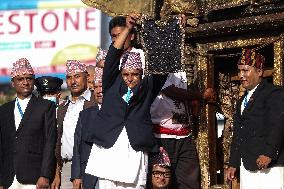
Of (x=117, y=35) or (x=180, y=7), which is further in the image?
(x=180, y=7)

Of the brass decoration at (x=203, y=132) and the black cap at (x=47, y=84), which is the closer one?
the brass decoration at (x=203, y=132)

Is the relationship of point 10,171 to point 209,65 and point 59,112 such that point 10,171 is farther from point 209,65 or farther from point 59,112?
point 209,65

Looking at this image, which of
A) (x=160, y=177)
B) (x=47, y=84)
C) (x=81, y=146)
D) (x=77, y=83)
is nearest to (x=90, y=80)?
(x=77, y=83)


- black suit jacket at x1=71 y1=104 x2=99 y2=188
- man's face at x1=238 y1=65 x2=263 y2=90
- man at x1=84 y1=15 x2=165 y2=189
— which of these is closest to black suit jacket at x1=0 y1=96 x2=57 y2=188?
black suit jacket at x1=71 y1=104 x2=99 y2=188

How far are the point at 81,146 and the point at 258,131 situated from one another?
1757mm

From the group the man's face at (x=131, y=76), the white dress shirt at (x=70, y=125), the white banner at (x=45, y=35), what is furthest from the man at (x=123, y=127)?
the white banner at (x=45, y=35)

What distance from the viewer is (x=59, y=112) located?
8758 millimetres

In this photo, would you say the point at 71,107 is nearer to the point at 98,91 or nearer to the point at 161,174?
the point at 98,91

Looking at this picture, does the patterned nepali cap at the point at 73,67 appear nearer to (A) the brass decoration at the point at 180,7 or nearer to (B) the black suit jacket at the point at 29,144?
(B) the black suit jacket at the point at 29,144

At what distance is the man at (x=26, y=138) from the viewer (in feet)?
26.2

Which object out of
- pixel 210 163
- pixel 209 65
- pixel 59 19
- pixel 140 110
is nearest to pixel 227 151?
pixel 210 163

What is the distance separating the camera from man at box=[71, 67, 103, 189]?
784 cm

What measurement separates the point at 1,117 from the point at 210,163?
2.10 m

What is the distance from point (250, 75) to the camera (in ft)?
24.0
